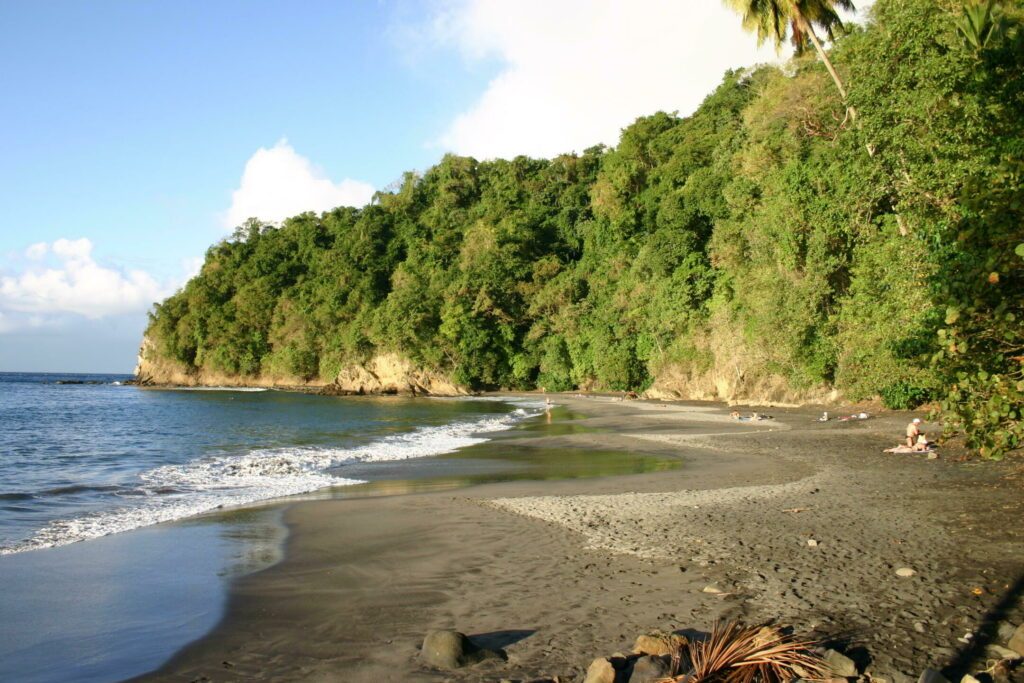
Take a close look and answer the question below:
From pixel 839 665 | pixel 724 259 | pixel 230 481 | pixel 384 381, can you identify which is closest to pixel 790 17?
pixel 724 259

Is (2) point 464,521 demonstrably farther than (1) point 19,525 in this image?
No

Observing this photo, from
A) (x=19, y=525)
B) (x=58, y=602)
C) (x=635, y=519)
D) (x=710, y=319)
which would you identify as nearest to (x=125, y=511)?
(x=19, y=525)

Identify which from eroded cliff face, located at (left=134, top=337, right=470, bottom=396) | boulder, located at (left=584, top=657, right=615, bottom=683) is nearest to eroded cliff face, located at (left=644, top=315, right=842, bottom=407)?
eroded cliff face, located at (left=134, top=337, right=470, bottom=396)

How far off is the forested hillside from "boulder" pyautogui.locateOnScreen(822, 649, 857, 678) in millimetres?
3580

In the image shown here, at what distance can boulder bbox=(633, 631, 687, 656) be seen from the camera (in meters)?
4.49

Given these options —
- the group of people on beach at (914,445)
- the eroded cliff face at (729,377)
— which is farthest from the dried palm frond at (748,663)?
the eroded cliff face at (729,377)

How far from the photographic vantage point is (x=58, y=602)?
6.49m

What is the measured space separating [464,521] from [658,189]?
49.0 meters

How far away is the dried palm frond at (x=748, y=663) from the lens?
13.0 feet

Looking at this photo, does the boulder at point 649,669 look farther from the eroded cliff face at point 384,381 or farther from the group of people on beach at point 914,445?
the eroded cliff face at point 384,381

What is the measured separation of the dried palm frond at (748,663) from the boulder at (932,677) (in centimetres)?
51

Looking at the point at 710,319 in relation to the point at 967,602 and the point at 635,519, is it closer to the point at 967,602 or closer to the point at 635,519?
the point at 635,519

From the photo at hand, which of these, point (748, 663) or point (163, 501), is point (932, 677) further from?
point (163, 501)

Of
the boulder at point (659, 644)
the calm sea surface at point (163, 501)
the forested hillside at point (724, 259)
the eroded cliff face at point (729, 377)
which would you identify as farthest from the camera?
the eroded cliff face at point (729, 377)
